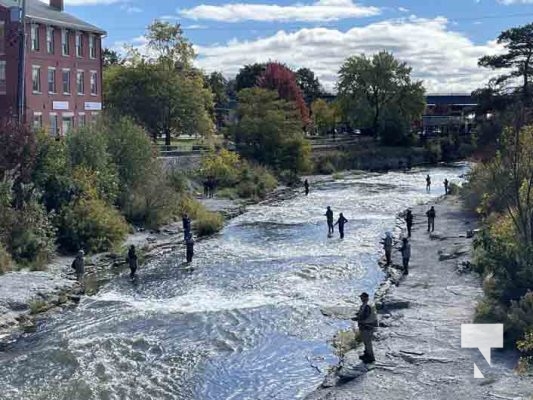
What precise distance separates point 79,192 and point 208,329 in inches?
660

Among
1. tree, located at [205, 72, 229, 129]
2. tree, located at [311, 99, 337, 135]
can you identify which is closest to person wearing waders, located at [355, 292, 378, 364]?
tree, located at [311, 99, 337, 135]

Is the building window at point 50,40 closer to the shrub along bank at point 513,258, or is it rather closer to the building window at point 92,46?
the building window at point 92,46

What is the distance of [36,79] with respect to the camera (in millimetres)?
54375

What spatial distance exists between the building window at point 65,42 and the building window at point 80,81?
2.16 metres

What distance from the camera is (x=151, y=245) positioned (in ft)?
127

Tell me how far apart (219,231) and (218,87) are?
7938 cm

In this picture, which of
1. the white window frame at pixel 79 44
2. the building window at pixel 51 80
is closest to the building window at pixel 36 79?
the building window at pixel 51 80

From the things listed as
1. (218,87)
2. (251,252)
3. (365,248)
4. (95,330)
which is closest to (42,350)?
(95,330)

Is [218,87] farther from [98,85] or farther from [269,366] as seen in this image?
[269,366]

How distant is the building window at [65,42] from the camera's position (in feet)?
188

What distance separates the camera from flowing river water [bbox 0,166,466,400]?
19.2m

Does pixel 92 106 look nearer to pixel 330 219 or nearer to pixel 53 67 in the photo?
pixel 53 67

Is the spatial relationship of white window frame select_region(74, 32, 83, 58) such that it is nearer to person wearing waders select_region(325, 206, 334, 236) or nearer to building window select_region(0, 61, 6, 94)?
building window select_region(0, 61, 6, 94)

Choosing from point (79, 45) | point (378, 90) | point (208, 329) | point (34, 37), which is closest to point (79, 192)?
point (208, 329)
